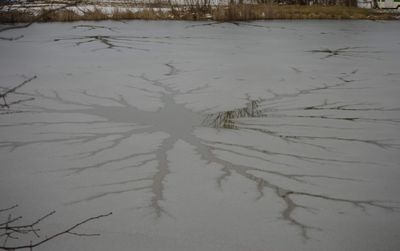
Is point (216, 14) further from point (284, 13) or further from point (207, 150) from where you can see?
point (207, 150)

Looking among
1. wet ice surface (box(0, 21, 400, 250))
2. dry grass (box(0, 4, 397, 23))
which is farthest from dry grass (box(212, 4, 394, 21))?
wet ice surface (box(0, 21, 400, 250))

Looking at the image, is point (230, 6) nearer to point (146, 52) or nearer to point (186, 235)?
point (146, 52)

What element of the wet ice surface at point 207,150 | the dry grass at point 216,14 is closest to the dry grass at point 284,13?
the dry grass at point 216,14

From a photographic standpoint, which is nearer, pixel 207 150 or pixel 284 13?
pixel 207 150

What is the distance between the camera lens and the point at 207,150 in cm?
246

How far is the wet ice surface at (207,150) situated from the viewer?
1.71 meters

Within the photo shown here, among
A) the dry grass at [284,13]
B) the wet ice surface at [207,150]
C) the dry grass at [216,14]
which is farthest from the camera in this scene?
the dry grass at [284,13]

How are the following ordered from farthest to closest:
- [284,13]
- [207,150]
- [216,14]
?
[284,13] < [216,14] < [207,150]

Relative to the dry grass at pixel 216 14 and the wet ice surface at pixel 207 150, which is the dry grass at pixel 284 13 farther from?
the wet ice surface at pixel 207 150

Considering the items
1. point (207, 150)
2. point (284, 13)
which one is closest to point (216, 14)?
point (284, 13)

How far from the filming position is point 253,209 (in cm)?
184

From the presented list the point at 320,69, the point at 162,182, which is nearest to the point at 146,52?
the point at 320,69

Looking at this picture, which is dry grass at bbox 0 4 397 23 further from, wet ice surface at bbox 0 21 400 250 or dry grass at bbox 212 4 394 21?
wet ice surface at bbox 0 21 400 250

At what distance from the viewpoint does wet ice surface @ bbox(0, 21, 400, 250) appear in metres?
1.71
